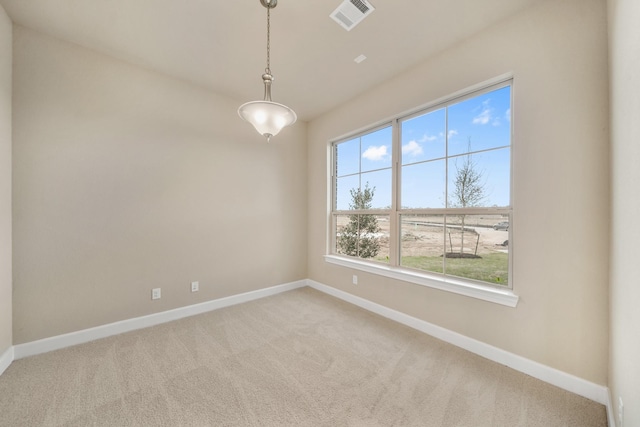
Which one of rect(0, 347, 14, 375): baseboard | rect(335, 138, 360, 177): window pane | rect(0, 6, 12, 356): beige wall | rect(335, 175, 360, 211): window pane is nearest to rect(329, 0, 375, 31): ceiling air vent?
rect(335, 138, 360, 177): window pane

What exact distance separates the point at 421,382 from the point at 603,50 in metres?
2.62

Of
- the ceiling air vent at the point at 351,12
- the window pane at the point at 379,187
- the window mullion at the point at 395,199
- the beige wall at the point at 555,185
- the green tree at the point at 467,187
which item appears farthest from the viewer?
the window pane at the point at 379,187

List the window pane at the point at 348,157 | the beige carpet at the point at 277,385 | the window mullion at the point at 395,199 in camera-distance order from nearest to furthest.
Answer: the beige carpet at the point at 277,385, the window mullion at the point at 395,199, the window pane at the point at 348,157

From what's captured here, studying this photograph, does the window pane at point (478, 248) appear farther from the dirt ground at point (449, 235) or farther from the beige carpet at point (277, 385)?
the beige carpet at point (277, 385)

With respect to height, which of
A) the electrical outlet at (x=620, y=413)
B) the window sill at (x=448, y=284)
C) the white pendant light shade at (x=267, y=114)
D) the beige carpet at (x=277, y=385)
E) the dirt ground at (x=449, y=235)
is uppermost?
the white pendant light shade at (x=267, y=114)

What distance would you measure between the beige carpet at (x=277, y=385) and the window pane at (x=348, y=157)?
221cm

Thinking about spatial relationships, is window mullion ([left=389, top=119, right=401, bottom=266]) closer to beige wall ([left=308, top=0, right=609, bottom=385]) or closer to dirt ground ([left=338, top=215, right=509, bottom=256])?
dirt ground ([left=338, top=215, right=509, bottom=256])

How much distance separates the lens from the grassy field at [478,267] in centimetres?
208

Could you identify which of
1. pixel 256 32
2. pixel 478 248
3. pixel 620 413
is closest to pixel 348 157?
pixel 256 32

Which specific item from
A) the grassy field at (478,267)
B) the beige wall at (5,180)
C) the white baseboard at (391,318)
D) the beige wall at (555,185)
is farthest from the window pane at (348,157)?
the beige wall at (5,180)

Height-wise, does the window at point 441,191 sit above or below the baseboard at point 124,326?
above

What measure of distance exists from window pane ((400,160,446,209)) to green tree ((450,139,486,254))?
5.3 inches

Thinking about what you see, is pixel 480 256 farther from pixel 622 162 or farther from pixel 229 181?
pixel 229 181

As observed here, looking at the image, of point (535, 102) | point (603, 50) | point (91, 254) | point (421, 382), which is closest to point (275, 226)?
point (91, 254)
